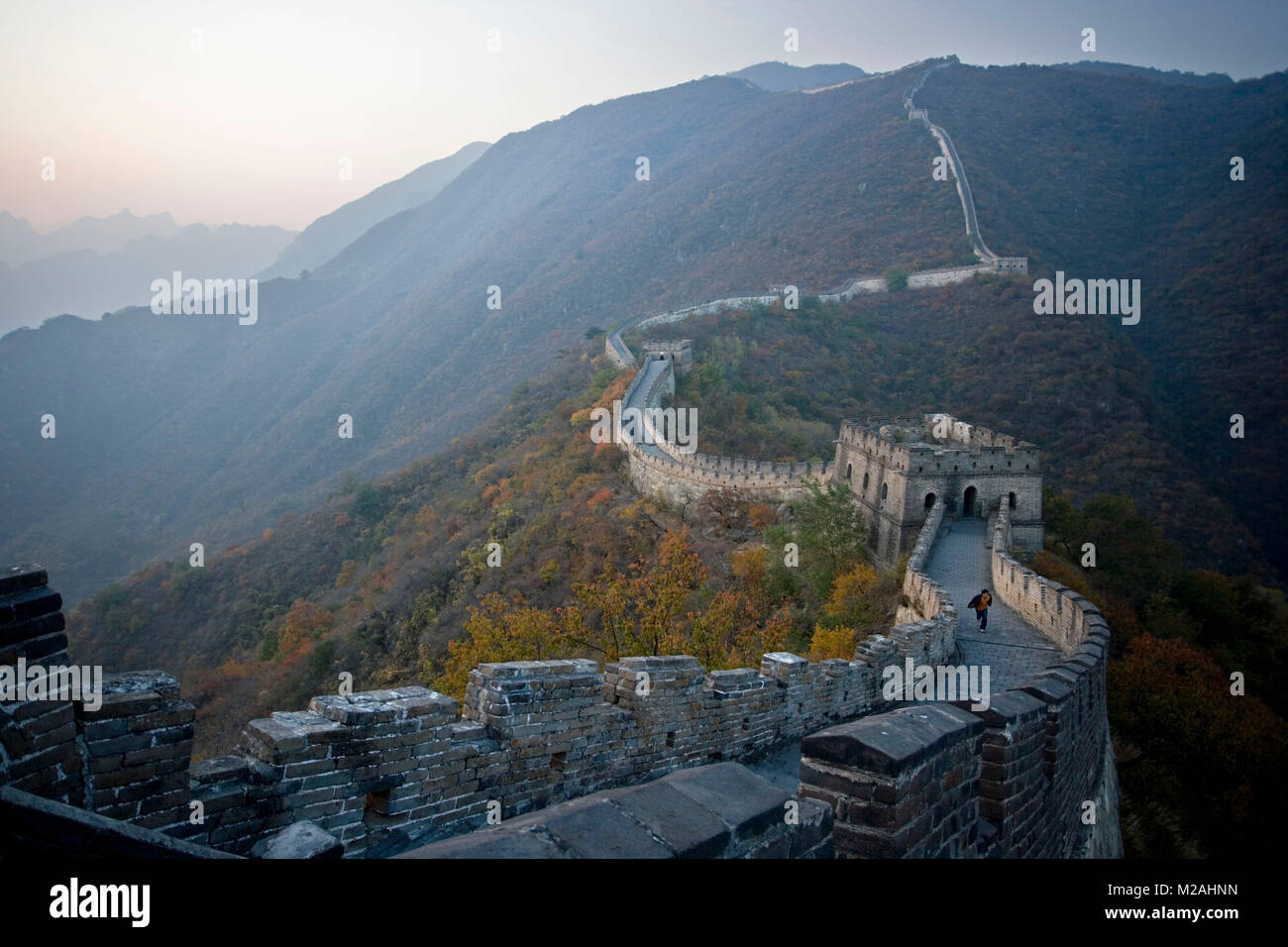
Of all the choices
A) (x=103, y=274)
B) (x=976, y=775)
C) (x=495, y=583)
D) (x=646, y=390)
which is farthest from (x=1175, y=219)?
(x=103, y=274)

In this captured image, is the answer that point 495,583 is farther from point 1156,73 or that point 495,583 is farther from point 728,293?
point 1156,73

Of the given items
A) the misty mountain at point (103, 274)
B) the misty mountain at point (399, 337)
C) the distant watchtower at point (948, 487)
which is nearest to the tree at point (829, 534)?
the distant watchtower at point (948, 487)

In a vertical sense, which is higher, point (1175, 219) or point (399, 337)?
point (1175, 219)

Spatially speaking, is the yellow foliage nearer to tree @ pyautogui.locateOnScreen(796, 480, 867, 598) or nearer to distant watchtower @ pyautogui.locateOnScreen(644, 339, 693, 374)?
tree @ pyautogui.locateOnScreen(796, 480, 867, 598)

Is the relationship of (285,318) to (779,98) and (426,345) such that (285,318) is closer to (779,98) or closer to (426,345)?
(426,345)

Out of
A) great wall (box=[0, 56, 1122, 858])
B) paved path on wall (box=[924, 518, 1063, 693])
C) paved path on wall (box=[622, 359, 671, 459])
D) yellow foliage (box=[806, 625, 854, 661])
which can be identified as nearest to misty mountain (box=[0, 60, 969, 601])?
paved path on wall (box=[622, 359, 671, 459])

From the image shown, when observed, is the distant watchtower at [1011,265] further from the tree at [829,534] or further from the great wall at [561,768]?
the great wall at [561,768]

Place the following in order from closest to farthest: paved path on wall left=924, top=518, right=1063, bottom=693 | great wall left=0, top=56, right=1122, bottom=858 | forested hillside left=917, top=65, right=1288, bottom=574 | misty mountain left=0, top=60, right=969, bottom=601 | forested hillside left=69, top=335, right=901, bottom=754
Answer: great wall left=0, top=56, right=1122, bottom=858 < paved path on wall left=924, top=518, right=1063, bottom=693 < forested hillside left=69, top=335, right=901, bottom=754 < forested hillside left=917, top=65, right=1288, bottom=574 < misty mountain left=0, top=60, right=969, bottom=601
